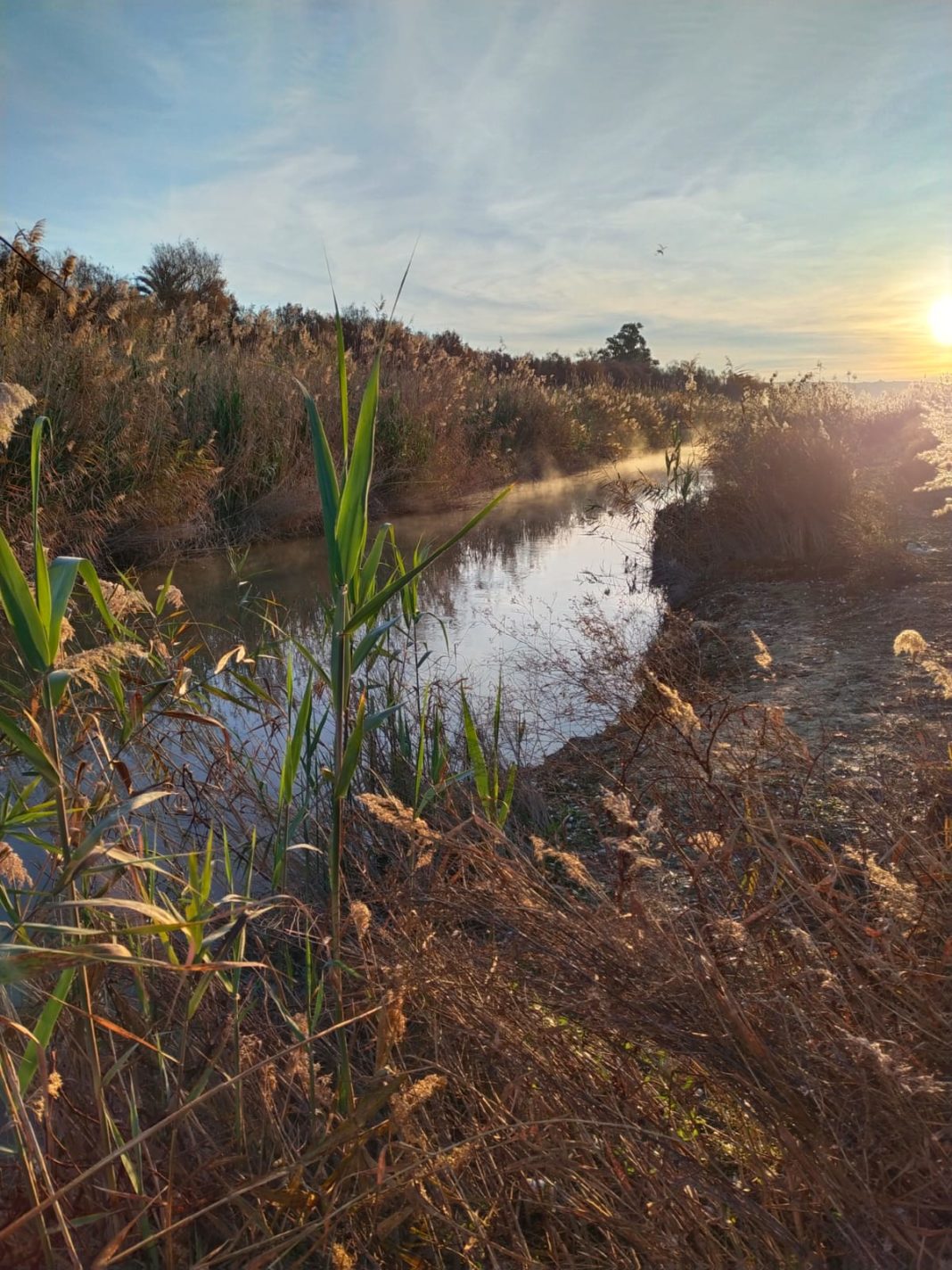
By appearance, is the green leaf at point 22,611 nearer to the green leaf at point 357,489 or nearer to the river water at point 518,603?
the green leaf at point 357,489

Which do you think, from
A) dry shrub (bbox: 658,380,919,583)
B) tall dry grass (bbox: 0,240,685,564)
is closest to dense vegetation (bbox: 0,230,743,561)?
tall dry grass (bbox: 0,240,685,564)

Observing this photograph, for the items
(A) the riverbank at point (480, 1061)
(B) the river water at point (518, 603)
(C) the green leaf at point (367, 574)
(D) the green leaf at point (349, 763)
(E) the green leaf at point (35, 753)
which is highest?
(C) the green leaf at point (367, 574)

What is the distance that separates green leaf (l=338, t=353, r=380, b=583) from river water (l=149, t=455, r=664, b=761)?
183cm

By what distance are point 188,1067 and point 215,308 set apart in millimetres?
17402

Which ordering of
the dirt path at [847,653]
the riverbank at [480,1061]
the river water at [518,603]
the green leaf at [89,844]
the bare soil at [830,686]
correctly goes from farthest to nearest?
the river water at [518,603] < the dirt path at [847,653] < the bare soil at [830,686] < the riverbank at [480,1061] < the green leaf at [89,844]

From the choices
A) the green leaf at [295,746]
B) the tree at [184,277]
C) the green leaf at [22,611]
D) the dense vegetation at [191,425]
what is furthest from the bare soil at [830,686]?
the tree at [184,277]

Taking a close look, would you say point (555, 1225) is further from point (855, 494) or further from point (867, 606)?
point (855, 494)

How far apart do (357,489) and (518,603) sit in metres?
5.82

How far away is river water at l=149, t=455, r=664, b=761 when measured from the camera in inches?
184

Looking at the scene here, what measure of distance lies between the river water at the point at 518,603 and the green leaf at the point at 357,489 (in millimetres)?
1827

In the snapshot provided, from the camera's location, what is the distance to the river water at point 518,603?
468 cm

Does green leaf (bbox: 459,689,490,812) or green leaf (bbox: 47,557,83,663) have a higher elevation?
green leaf (bbox: 47,557,83,663)

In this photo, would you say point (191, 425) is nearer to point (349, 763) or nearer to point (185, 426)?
point (185, 426)

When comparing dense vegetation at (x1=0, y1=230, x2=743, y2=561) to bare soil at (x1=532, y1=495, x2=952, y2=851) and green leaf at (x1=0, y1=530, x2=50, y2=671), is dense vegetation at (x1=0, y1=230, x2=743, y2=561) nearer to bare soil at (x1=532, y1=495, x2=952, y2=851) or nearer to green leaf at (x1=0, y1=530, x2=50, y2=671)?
bare soil at (x1=532, y1=495, x2=952, y2=851)
